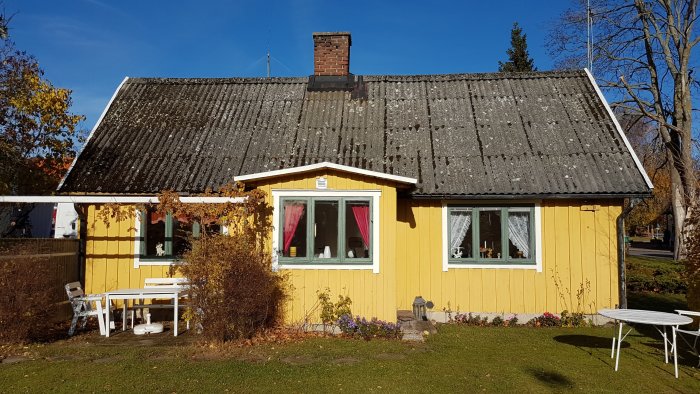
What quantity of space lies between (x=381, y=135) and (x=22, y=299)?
8064 mm

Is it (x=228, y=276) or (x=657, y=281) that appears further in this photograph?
(x=657, y=281)

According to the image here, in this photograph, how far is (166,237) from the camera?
11570mm

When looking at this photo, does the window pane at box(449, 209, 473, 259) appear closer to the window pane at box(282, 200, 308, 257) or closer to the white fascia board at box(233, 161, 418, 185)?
the white fascia board at box(233, 161, 418, 185)

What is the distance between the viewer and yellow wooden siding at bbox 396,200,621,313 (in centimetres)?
1112

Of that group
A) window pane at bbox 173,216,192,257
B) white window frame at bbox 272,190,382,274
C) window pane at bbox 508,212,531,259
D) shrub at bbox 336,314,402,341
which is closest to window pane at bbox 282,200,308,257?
white window frame at bbox 272,190,382,274

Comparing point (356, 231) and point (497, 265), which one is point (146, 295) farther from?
point (497, 265)

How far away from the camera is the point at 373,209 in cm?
1014

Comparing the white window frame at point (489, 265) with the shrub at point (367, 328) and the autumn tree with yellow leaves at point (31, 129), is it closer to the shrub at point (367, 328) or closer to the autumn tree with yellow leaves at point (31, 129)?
the shrub at point (367, 328)

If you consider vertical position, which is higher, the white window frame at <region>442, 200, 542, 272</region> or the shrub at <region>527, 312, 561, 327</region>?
the white window frame at <region>442, 200, 542, 272</region>

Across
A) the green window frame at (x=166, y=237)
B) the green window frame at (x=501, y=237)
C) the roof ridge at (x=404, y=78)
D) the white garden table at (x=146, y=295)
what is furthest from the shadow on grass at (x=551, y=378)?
the roof ridge at (x=404, y=78)

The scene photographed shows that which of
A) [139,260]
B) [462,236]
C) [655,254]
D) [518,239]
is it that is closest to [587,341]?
[518,239]

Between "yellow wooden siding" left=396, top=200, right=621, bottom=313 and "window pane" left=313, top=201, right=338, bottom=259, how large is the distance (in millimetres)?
1928

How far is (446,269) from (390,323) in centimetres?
208

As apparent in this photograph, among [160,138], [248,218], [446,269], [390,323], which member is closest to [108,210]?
[248,218]
